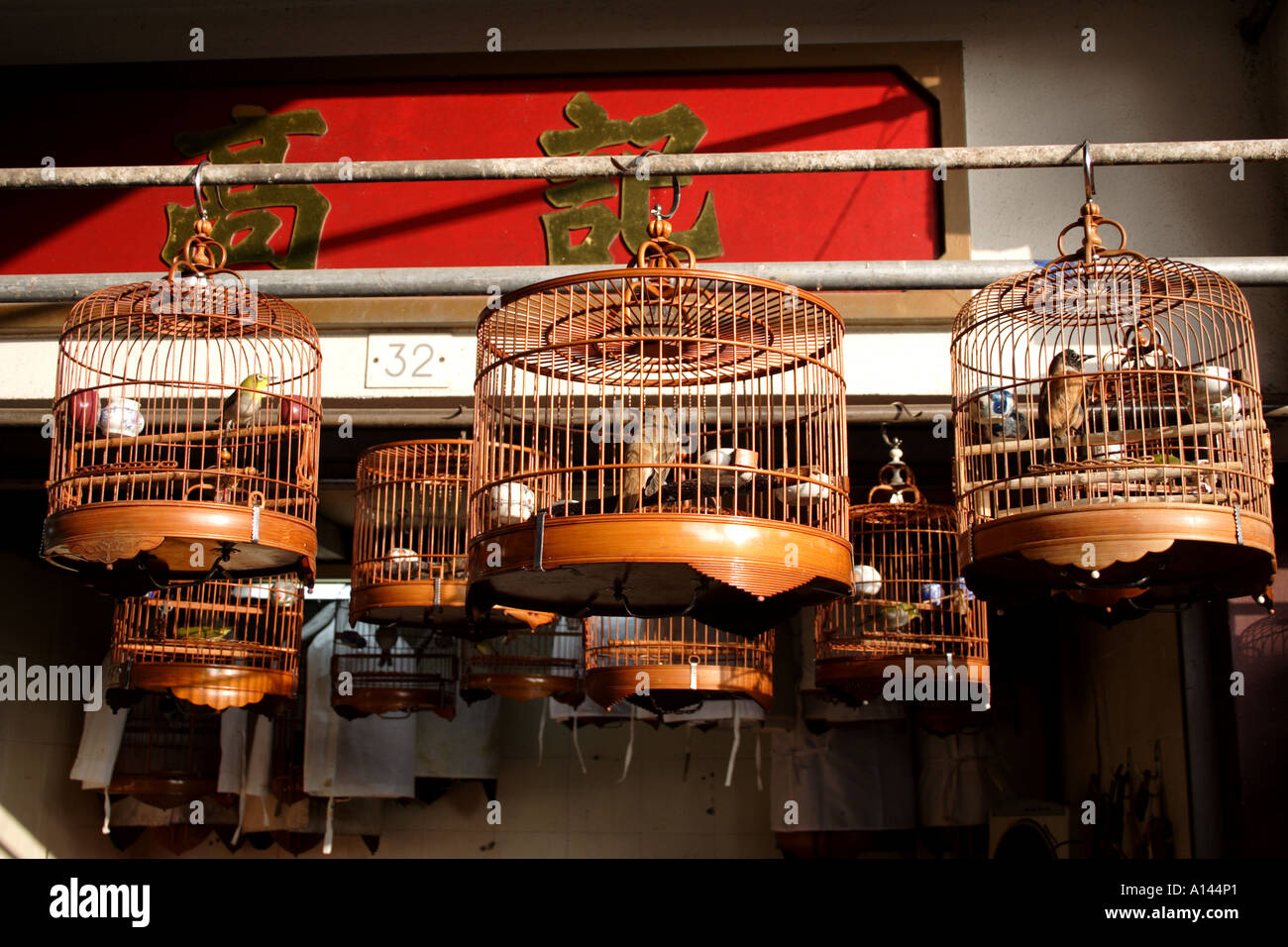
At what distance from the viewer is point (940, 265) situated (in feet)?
13.9

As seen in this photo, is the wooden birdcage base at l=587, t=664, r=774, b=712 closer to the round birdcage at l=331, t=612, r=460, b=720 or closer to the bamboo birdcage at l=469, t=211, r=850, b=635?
the round birdcage at l=331, t=612, r=460, b=720

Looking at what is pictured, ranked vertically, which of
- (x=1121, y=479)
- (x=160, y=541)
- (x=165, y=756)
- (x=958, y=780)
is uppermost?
(x=1121, y=479)

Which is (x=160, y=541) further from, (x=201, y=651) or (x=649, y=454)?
(x=201, y=651)

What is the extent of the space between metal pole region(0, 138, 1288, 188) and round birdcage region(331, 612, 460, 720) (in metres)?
1.99

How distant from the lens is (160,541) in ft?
10.8

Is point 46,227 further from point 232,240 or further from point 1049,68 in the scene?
point 1049,68

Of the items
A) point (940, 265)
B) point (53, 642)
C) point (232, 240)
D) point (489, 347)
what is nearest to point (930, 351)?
point (940, 265)

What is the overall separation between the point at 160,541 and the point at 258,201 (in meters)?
2.84

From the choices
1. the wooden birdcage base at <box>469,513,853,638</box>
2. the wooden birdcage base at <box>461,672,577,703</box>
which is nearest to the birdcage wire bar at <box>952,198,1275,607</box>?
the wooden birdcage base at <box>469,513,853,638</box>

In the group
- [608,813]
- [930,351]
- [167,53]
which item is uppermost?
[167,53]

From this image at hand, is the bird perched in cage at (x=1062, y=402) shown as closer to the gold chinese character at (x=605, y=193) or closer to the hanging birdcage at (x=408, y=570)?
the hanging birdcage at (x=408, y=570)

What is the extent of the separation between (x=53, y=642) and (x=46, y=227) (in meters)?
3.04

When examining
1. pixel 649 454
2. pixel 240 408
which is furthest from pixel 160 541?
pixel 649 454

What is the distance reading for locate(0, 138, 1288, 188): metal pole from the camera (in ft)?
12.3
